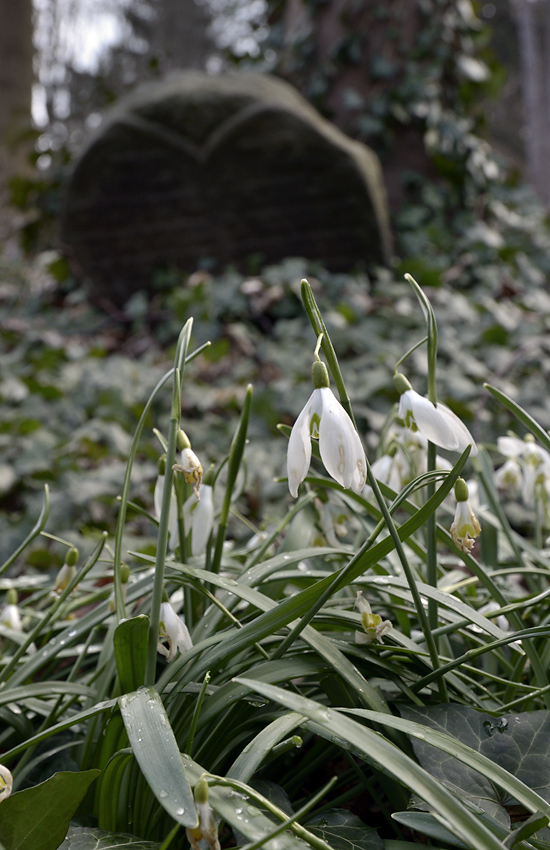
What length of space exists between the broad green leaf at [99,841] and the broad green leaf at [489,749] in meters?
0.33

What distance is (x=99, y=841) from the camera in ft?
2.37

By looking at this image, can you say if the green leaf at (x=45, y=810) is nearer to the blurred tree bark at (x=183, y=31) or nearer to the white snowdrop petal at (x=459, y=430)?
the white snowdrop petal at (x=459, y=430)

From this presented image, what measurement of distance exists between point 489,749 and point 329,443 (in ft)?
→ 1.41

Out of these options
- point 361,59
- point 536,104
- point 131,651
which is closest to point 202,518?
point 131,651

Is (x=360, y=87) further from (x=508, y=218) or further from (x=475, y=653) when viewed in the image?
(x=475, y=653)

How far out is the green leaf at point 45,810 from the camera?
71 cm

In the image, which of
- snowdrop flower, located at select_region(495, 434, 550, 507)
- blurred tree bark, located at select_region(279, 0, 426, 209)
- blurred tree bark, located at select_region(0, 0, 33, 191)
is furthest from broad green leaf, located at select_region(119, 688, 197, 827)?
blurred tree bark, located at select_region(0, 0, 33, 191)

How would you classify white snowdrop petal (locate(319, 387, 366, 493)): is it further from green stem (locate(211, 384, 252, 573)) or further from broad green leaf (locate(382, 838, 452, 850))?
broad green leaf (locate(382, 838, 452, 850))

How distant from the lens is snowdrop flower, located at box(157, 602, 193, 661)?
85cm

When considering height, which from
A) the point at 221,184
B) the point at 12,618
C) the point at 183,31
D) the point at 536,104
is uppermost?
the point at 183,31

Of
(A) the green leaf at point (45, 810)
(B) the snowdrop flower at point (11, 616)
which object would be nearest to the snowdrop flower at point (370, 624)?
(A) the green leaf at point (45, 810)

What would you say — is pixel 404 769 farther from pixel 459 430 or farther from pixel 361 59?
pixel 361 59

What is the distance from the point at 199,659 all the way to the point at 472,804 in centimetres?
37

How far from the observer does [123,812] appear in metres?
0.83
